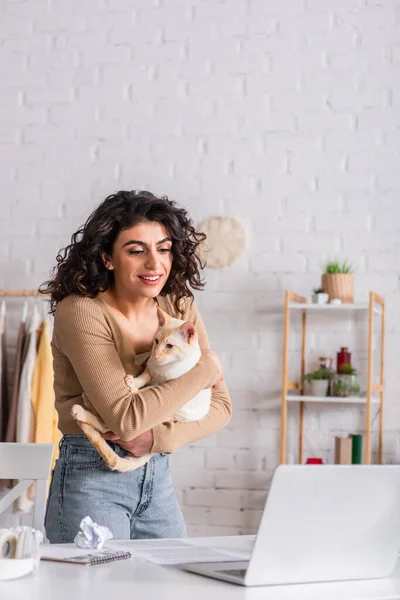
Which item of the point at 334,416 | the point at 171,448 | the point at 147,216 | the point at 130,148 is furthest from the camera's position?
the point at 130,148

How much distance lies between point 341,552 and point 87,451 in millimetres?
757

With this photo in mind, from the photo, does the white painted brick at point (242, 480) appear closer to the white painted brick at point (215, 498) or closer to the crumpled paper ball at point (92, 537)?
the white painted brick at point (215, 498)

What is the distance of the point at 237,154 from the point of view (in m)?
3.72

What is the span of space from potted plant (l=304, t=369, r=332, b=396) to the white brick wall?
0.60 feet

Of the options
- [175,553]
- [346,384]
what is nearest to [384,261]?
[346,384]

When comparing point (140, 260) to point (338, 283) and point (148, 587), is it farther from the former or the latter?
point (338, 283)

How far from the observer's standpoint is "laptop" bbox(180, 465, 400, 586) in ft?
4.12

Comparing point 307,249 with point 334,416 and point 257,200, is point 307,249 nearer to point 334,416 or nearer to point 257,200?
point 257,200

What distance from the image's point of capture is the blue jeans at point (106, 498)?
1.87 metres

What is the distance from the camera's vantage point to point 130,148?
12.5ft

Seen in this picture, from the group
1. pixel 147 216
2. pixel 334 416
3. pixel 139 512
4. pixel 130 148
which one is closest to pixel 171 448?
pixel 139 512

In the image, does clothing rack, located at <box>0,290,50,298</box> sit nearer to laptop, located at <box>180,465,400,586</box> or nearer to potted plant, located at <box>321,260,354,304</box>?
potted plant, located at <box>321,260,354,304</box>

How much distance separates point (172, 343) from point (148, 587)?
2.38ft

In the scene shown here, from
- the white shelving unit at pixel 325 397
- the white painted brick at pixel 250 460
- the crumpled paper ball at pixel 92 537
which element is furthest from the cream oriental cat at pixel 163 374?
the white painted brick at pixel 250 460
